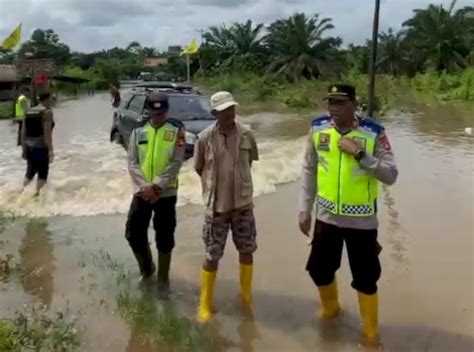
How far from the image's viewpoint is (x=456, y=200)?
32.0ft

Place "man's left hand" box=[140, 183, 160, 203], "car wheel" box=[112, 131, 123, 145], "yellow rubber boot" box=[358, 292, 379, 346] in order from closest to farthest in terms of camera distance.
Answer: "yellow rubber boot" box=[358, 292, 379, 346]
"man's left hand" box=[140, 183, 160, 203]
"car wheel" box=[112, 131, 123, 145]

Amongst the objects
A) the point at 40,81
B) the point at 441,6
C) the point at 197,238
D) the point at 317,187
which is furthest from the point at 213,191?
the point at 441,6

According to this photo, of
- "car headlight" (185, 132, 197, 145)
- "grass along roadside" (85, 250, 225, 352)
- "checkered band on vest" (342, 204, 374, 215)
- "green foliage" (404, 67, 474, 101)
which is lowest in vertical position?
"green foliage" (404, 67, 474, 101)

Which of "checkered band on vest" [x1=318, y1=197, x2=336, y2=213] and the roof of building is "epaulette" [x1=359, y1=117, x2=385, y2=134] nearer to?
"checkered band on vest" [x1=318, y1=197, x2=336, y2=213]

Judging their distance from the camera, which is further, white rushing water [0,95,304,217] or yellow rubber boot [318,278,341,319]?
white rushing water [0,95,304,217]

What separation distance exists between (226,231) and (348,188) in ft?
4.01

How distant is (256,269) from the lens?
6.71m

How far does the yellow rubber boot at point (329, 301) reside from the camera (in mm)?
5098

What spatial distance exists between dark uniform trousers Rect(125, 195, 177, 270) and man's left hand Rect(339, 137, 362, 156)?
6.03 feet

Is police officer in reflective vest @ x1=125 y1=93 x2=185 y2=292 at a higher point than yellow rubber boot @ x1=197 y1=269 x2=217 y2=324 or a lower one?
higher

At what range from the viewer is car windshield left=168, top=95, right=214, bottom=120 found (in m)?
13.5

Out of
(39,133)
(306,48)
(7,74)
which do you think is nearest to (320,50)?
(306,48)

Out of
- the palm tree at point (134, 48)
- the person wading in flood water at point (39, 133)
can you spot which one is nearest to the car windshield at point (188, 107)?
the person wading in flood water at point (39, 133)

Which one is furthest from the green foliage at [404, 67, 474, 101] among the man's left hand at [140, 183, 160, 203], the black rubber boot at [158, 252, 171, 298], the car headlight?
the man's left hand at [140, 183, 160, 203]
